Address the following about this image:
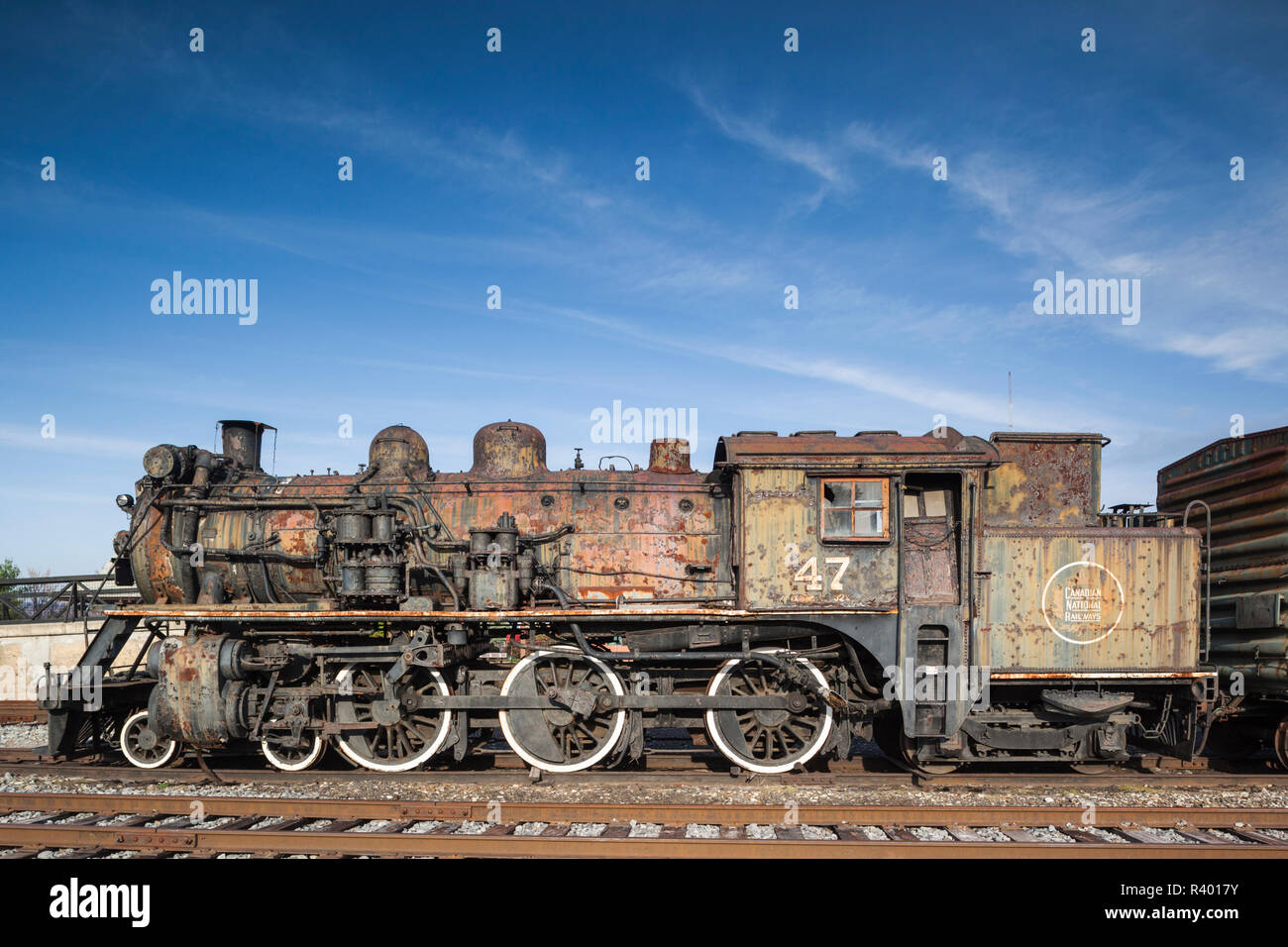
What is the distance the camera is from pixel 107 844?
6926 millimetres

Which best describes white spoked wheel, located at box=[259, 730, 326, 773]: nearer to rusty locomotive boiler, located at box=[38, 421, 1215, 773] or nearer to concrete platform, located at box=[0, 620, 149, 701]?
rusty locomotive boiler, located at box=[38, 421, 1215, 773]

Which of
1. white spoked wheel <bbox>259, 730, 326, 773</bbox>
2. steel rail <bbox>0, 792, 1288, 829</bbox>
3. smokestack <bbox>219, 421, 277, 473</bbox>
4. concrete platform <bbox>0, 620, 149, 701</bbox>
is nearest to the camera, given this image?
steel rail <bbox>0, 792, 1288, 829</bbox>

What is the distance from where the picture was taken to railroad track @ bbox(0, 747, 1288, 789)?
894 centimetres

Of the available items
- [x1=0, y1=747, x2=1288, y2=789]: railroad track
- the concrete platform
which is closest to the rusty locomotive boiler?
[x1=0, y1=747, x2=1288, y2=789]: railroad track

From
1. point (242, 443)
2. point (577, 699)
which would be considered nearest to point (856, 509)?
point (577, 699)

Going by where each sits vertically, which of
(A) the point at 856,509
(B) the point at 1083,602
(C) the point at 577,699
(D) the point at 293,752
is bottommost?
(D) the point at 293,752

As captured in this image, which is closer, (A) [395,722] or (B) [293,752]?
(A) [395,722]

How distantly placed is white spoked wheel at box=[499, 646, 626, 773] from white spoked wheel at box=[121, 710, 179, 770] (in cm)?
453

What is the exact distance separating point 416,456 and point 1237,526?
11.6 m

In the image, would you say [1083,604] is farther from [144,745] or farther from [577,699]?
[144,745]

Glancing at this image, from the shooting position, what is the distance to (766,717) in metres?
9.30

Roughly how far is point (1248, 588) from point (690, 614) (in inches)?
309

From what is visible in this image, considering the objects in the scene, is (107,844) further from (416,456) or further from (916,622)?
(916,622)

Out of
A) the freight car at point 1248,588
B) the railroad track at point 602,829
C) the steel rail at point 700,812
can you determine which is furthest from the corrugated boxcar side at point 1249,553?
the railroad track at point 602,829
